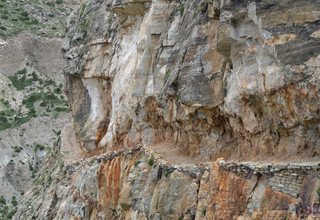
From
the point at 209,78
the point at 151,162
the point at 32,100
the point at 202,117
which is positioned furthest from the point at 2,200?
the point at 209,78

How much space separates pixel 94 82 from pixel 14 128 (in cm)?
2428

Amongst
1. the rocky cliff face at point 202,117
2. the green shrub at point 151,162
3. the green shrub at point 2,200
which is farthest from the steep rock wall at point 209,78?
the green shrub at point 2,200

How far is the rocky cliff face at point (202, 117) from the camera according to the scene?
47.1 ft

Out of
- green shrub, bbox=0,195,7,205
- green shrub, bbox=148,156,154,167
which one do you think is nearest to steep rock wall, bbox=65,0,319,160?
green shrub, bbox=148,156,154,167

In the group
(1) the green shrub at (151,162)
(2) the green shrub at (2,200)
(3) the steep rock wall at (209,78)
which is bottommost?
(2) the green shrub at (2,200)

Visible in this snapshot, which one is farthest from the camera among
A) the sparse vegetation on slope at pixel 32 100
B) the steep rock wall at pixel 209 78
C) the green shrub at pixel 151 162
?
the sparse vegetation on slope at pixel 32 100

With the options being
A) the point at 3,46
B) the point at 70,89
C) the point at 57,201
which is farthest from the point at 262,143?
the point at 3,46

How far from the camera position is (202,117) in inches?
722

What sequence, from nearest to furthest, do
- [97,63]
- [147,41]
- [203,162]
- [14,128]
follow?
[203,162] < [147,41] < [97,63] < [14,128]

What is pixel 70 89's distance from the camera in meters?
31.0

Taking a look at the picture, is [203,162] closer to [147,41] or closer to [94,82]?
[147,41]

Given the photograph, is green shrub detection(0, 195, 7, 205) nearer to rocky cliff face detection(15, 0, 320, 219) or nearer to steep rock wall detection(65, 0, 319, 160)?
rocky cliff face detection(15, 0, 320, 219)

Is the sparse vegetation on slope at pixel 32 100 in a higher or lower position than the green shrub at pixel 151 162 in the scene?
higher

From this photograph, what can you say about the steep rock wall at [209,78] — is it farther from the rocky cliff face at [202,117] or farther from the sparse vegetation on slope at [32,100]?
the sparse vegetation on slope at [32,100]
